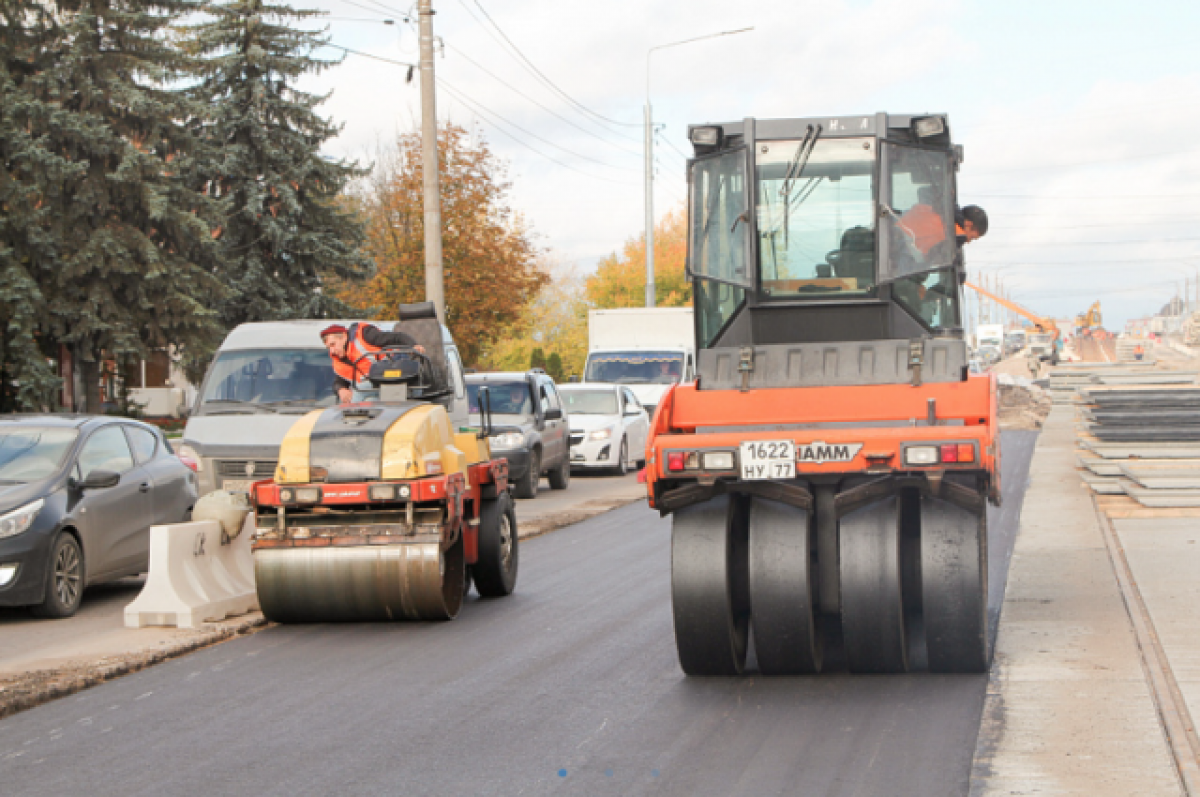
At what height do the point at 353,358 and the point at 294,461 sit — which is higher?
the point at 353,358

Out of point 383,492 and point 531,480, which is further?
point 531,480

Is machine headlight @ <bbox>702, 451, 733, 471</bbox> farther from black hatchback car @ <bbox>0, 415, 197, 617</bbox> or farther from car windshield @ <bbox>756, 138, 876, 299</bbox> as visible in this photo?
black hatchback car @ <bbox>0, 415, 197, 617</bbox>

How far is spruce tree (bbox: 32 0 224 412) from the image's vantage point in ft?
96.4

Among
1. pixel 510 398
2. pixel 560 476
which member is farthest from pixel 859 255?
pixel 560 476

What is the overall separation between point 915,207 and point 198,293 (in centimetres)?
2488

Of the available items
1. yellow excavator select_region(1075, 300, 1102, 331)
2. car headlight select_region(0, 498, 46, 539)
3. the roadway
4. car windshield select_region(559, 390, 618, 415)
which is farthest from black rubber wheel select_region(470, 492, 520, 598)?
yellow excavator select_region(1075, 300, 1102, 331)

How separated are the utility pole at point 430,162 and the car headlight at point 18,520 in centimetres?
853

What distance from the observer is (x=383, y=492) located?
962cm

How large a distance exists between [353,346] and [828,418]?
4464mm

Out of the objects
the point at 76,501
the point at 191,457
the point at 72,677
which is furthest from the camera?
the point at 191,457

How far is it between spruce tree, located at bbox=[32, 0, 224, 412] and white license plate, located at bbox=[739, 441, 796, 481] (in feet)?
80.1

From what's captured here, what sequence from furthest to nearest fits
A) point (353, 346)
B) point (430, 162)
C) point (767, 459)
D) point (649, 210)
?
point (649, 210)
point (430, 162)
point (353, 346)
point (767, 459)

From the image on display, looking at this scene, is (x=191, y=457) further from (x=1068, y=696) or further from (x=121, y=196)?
(x=121, y=196)

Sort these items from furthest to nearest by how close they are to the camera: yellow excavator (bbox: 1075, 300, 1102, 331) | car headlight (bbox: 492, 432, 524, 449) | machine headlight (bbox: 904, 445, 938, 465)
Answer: yellow excavator (bbox: 1075, 300, 1102, 331)
car headlight (bbox: 492, 432, 524, 449)
machine headlight (bbox: 904, 445, 938, 465)
